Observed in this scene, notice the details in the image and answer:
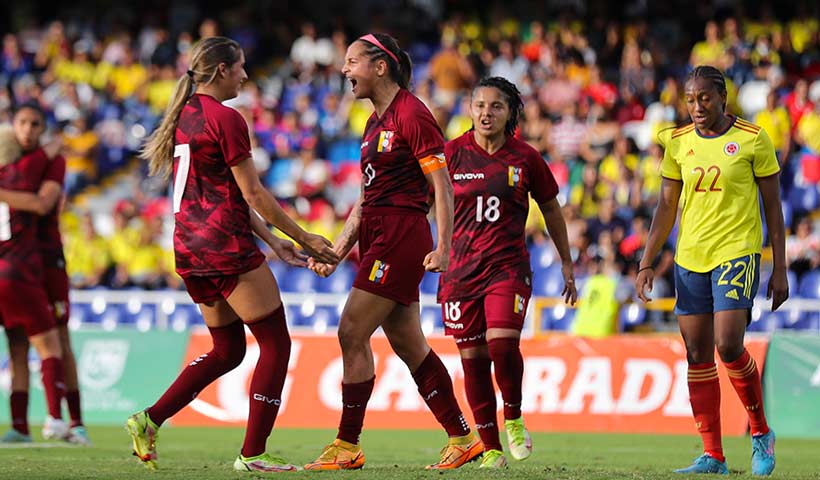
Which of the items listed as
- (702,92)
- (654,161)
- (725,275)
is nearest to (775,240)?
(725,275)

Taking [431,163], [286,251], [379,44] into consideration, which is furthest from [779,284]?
[286,251]

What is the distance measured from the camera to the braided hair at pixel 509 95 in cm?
880

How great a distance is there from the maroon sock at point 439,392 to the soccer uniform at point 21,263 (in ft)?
13.6

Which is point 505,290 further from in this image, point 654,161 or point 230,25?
point 230,25

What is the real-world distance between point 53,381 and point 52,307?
0.64 meters

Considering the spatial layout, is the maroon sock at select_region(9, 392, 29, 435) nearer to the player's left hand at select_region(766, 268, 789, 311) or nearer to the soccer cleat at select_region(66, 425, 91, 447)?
the soccer cleat at select_region(66, 425, 91, 447)

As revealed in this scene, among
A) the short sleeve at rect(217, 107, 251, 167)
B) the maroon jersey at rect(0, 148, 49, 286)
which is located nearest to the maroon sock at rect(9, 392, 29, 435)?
the maroon jersey at rect(0, 148, 49, 286)

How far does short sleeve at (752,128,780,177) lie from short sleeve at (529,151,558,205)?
4.81ft

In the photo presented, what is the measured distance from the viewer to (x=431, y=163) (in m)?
7.44

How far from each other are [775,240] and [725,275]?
1.27 ft

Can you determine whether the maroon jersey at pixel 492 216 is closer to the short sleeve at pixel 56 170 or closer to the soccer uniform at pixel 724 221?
the soccer uniform at pixel 724 221

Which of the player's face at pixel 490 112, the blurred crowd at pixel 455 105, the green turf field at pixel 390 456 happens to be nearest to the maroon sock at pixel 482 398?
the green turf field at pixel 390 456

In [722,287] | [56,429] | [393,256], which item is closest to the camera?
[393,256]

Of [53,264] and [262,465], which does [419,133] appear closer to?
[262,465]
